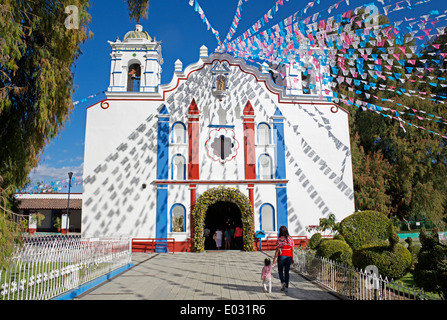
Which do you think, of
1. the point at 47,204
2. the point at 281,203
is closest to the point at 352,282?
the point at 281,203

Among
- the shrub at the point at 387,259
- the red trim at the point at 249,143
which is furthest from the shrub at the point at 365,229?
the red trim at the point at 249,143

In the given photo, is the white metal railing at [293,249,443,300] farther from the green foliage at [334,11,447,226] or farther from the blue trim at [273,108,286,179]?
the green foliage at [334,11,447,226]

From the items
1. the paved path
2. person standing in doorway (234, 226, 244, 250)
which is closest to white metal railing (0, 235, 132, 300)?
the paved path

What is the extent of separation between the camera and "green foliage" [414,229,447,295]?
6.03m

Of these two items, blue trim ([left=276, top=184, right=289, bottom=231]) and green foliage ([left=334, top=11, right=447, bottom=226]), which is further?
green foliage ([left=334, top=11, right=447, bottom=226])

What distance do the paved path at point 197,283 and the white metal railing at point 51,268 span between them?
519 millimetres

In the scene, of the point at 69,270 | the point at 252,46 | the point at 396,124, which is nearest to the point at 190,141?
the point at 252,46

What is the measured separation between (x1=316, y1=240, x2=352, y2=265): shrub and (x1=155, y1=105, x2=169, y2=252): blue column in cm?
878

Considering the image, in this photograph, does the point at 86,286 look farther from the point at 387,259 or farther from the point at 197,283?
the point at 387,259

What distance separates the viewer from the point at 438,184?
24.4 m

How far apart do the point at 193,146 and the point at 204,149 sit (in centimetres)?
62

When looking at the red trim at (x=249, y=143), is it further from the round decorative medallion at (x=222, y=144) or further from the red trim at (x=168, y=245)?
the red trim at (x=168, y=245)

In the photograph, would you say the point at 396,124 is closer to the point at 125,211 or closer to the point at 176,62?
the point at 176,62
